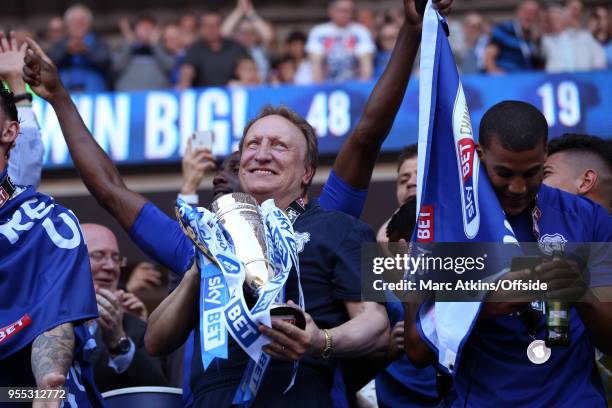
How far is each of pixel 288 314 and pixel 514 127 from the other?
100 cm

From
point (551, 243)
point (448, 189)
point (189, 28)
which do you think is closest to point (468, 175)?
point (448, 189)

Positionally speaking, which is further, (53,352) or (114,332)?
(114,332)

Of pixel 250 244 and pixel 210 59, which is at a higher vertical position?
pixel 250 244

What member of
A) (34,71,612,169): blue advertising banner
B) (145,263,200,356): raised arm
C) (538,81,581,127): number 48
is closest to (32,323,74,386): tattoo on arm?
(145,263,200,356): raised arm

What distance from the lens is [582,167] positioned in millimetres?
4992

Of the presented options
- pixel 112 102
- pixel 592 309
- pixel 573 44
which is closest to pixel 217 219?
pixel 592 309

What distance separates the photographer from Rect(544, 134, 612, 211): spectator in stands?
194 inches

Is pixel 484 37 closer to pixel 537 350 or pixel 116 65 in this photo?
pixel 116 65

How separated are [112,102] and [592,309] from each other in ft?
Answer: 27.5

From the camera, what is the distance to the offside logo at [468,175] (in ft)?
12.8

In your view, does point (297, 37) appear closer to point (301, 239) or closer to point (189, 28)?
point (189, 28)

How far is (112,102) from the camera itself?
11.5 meters

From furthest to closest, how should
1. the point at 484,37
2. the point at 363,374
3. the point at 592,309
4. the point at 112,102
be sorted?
the point at 484,37 < the point at 112,102 < the point at 363,374 < the point at 592,309

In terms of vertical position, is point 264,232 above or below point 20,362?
above
